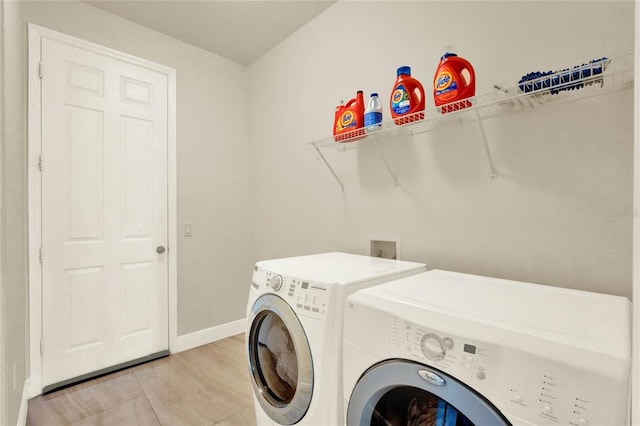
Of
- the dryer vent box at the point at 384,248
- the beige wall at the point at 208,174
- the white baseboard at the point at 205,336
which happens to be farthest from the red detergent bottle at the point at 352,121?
the white baseboard at the point at 205,336

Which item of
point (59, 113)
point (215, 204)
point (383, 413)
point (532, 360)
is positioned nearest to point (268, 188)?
point (215, 204)

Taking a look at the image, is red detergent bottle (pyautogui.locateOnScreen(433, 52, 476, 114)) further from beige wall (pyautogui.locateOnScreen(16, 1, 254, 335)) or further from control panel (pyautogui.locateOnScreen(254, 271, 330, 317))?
beige wall (pyautogui.locateOnScreen(16, 1, 254, 335))

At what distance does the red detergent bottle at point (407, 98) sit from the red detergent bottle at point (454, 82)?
168 mm

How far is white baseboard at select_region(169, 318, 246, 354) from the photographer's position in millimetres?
2631

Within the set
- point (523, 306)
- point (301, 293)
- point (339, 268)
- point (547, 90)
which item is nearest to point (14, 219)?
point (301, 293)

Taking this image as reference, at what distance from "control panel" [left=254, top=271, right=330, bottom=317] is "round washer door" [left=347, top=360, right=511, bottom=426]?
290 mm

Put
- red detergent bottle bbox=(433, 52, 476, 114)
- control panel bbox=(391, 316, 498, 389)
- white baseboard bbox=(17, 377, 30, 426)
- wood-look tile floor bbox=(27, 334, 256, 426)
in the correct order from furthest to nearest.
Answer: wood-look tile floor bbox=(27, 334, 256, 426)
white baseboard bbox=(17, 377, 30, 426)
red detergent bottle bbox=(433, 52, 476, 114)
control panel bbox=(391, 316, 498, 389)

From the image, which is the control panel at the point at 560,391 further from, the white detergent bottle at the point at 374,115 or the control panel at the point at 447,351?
the white detergent bottle at the point at 374,115

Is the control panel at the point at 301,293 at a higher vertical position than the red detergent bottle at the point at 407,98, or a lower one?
lower

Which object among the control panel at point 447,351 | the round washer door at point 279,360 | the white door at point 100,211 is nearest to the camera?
the control panel at point 447,351

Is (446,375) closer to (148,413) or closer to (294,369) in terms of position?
(294,369)

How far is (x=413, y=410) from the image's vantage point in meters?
0.87

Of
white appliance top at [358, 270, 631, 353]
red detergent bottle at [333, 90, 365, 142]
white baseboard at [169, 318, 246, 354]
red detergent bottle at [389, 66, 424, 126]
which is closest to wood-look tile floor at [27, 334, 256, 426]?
white baseboard at [169, 318, 246, 354]

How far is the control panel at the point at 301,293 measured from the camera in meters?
1.15
